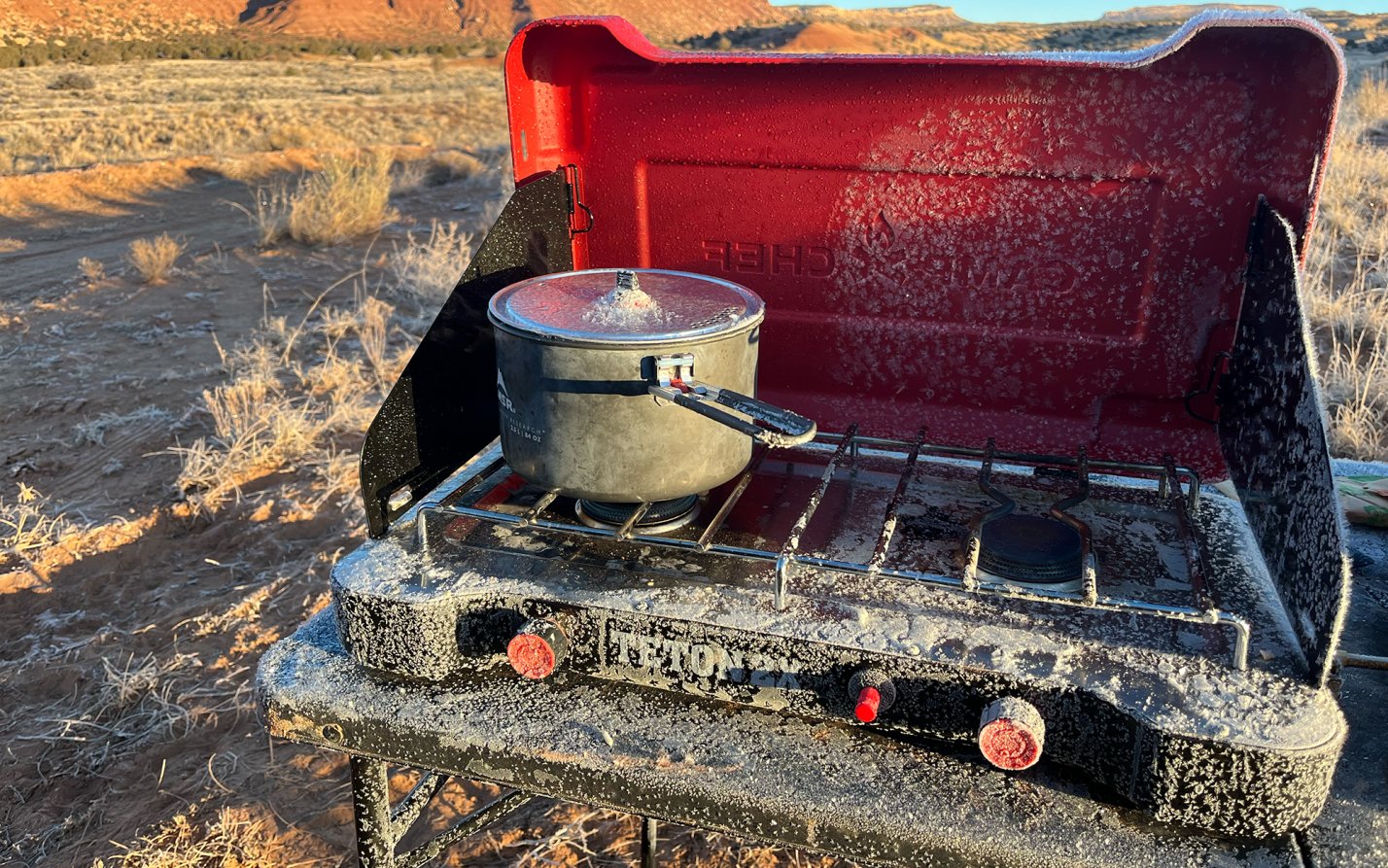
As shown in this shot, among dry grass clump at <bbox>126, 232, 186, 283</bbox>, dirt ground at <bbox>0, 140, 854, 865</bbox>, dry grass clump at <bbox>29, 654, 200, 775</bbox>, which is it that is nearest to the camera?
dirt ground at <bbox>0, 140, 854, 865</bbox>

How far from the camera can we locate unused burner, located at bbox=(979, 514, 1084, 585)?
76.5 inches

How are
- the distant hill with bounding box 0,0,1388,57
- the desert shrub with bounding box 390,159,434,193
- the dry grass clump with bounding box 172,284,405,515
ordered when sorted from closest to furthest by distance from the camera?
the dry grass clump with bounding box 172,284,405,515 < the desert shrub with bounding box 390,159,434,193 < the distant hill with bounding box 0,0,1388,57

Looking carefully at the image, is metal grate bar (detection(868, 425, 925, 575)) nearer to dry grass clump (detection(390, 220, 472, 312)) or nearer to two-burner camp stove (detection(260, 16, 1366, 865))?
two-burner camp stove (detection(260, 16, 1366, 865))

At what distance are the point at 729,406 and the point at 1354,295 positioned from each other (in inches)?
275

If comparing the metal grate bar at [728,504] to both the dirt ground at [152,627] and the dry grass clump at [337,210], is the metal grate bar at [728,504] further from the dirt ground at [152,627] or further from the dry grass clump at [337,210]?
the dry grass clump at [337,210]

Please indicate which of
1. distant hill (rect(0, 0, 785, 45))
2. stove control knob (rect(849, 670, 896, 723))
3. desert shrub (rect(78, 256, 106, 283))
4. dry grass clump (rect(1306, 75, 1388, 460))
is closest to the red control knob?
stove control knob (rect(849, 670, 896, 723))

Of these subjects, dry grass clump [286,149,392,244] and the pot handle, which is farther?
dry grass clump [286,149,392,244]

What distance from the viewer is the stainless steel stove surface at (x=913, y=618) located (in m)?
1.55

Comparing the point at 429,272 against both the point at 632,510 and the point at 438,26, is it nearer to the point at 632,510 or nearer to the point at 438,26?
the point at 632,510

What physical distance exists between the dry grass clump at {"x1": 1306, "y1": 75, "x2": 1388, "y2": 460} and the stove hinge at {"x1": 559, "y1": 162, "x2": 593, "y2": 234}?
3256 mm

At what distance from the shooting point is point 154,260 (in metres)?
8.62

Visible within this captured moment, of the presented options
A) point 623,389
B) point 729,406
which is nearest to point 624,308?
point 623,389

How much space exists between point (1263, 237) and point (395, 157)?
50.4ft

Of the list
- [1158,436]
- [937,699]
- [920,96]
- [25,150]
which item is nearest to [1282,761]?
[937,699]
